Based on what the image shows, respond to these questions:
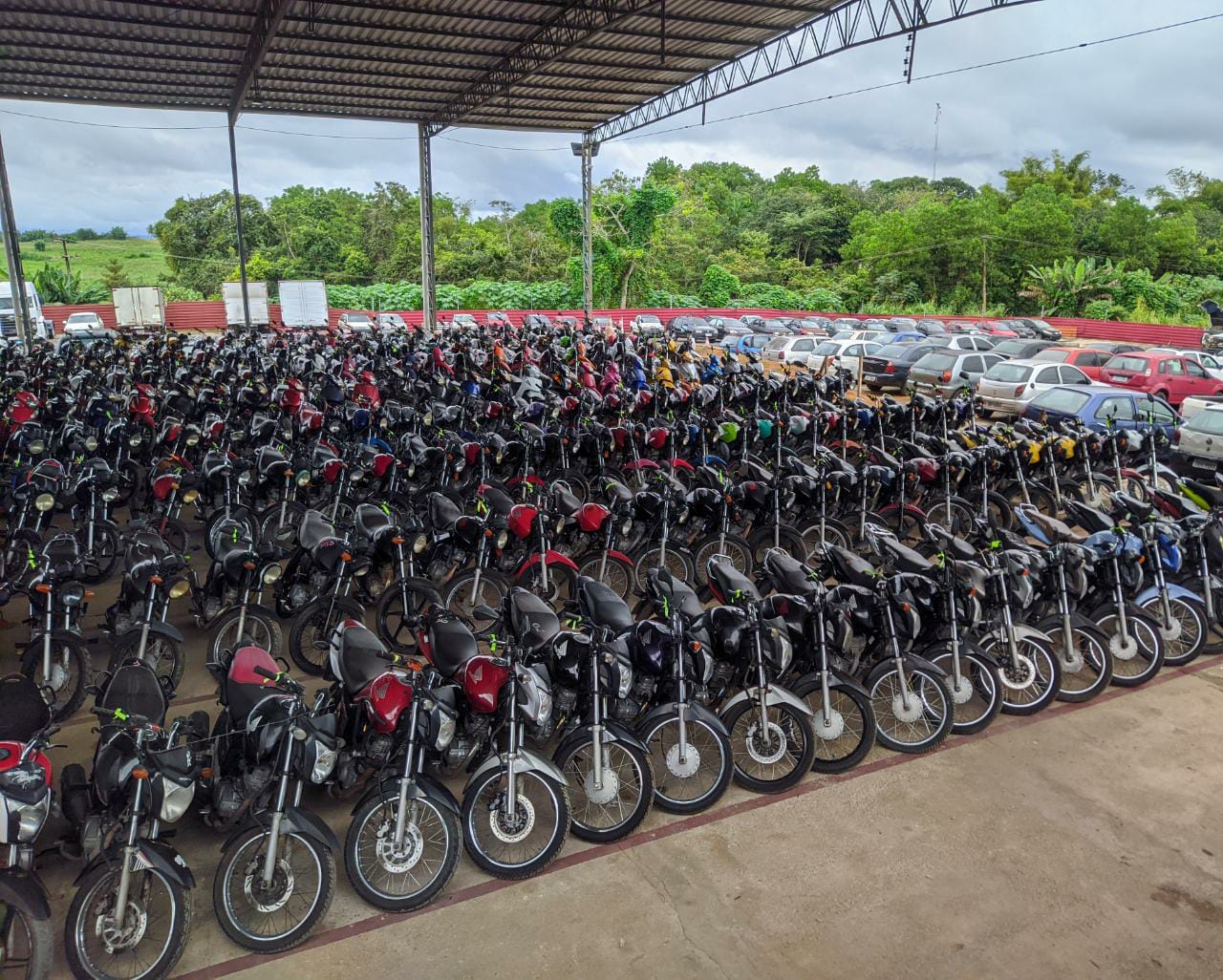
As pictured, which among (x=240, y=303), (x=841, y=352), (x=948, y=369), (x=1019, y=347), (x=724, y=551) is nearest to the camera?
(x=724, y=551)

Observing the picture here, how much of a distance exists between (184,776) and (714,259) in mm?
48974

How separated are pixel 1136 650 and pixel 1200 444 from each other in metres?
5.31

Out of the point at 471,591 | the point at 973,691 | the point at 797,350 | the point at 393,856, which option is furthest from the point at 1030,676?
the point at 797,350

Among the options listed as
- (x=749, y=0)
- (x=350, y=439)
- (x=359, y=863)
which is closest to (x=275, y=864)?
(x=359, y=863)

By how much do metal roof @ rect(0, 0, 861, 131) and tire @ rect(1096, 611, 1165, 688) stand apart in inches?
453

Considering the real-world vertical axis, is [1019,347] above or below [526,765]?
above

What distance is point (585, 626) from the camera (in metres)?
4.28

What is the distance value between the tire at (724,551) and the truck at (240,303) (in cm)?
2555

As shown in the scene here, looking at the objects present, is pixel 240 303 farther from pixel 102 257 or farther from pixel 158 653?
pixel 102 257

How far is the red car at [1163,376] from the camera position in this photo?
16.3 meters

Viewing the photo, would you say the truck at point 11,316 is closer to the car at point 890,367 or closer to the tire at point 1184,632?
the car at point 890,367

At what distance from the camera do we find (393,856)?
351 centimetres

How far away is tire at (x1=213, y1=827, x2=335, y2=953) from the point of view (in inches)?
128

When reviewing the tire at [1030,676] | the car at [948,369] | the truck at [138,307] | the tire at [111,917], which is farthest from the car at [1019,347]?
the truck at [138,307]
